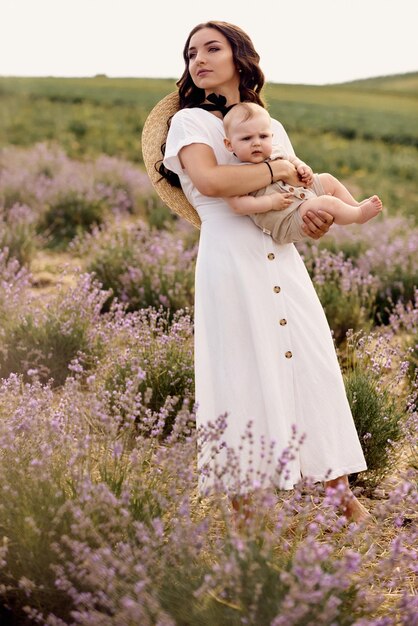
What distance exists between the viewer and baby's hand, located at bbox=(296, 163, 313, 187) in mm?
2996

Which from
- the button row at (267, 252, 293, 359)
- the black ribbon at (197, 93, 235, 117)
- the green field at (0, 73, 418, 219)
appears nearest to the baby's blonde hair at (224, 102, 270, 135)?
the black ribbon at (197, 93, 235, 117)

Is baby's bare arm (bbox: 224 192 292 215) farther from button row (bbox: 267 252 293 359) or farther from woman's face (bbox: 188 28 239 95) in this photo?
woman's face (bbox: 188 28 239 95)

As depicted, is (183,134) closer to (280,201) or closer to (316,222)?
(280,201)

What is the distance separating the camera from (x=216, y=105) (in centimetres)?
316

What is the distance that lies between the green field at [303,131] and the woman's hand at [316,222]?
9160 mm

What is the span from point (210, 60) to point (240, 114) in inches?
14.2

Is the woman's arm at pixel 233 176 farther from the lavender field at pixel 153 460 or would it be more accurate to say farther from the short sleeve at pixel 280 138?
the lavender field at pixel 153 460

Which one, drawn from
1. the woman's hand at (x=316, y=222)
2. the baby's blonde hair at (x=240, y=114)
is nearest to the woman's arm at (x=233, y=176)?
the woman's hand at (x=316, y=222)

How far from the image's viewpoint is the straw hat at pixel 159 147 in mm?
3496

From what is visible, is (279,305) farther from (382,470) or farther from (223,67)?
(382,470)

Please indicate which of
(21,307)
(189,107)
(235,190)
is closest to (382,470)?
(235,190)

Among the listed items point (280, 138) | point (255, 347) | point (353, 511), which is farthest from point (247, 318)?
point (353, 511)

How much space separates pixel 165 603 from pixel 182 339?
90.8 inches

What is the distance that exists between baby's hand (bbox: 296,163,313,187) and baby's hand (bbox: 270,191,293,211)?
0.45 feet
